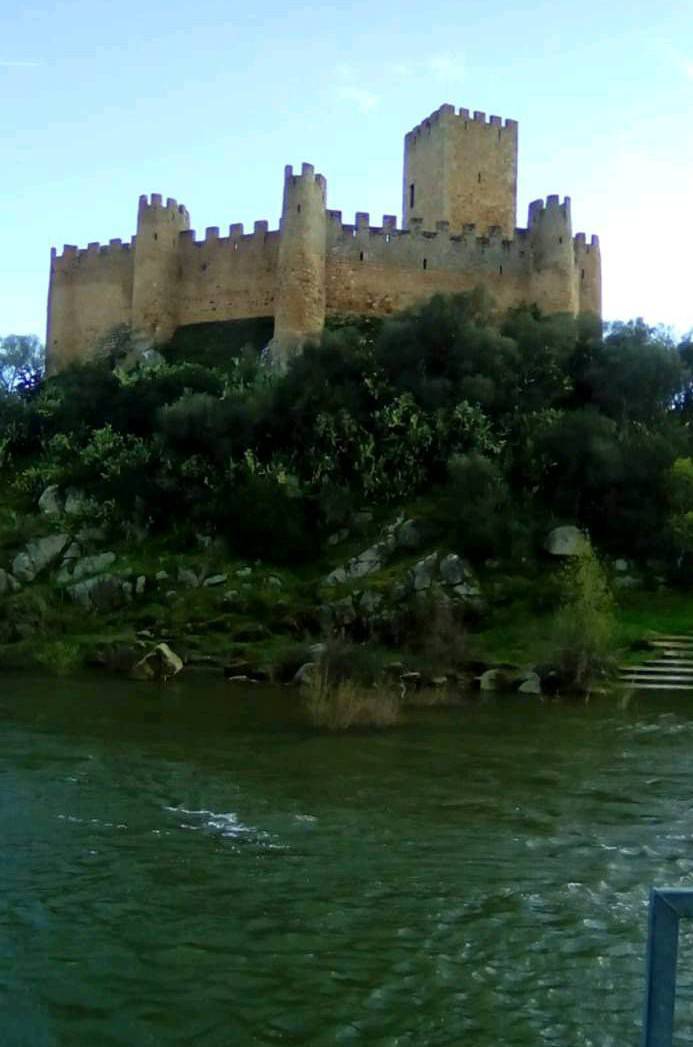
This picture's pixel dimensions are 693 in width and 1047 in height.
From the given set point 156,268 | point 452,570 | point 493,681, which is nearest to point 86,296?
point 156,268

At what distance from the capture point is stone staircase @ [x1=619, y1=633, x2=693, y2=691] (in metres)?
25.8

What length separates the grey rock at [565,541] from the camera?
34.0 m

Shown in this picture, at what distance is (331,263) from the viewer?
1890 inches

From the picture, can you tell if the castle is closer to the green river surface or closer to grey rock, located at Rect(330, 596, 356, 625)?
grey rock, located at Rect(330, 596, 356, 625)

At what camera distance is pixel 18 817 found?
473 inches

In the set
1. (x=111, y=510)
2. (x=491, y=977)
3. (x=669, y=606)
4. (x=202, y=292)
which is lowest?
(x=491, y=977)

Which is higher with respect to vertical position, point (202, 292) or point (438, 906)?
point (202, 292)

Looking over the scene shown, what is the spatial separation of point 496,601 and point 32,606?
13.1m

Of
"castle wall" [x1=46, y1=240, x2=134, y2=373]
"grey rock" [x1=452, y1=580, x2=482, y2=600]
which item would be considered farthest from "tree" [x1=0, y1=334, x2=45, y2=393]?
"grey rock" [x1=452, y1=580, x2=482, y2=600]

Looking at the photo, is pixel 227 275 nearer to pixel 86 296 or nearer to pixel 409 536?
pixel 86 296

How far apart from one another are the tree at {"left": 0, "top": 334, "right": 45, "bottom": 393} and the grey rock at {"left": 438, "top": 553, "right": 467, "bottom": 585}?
26.8 meters

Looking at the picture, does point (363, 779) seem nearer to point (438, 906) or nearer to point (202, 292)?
point (438, 906)

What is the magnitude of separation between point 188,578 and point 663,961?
3233 cm

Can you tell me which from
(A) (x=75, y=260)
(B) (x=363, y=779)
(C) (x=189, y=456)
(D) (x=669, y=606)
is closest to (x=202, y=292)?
(A) (x=75, y=260)
